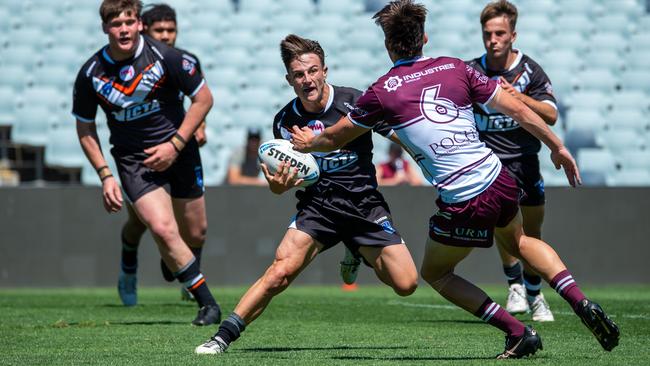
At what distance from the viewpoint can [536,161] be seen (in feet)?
27.2

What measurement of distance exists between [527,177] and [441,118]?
9.29 ft

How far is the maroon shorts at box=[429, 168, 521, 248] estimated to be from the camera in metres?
5.51

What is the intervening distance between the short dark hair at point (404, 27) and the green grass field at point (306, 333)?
1.63 metres

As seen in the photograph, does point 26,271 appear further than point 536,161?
Yes

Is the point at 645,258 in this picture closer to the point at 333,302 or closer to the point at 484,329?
the point at 333,302

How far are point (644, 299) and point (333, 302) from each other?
9.78 feet

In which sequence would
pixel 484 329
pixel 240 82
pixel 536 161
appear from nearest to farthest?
pixel 484 329
pixel 536 161
pixel 240 82

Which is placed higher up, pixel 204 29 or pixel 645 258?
pixel 204 29

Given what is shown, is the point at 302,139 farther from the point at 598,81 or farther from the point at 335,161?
the point at 598,81

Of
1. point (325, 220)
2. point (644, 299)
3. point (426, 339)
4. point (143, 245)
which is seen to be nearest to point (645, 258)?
point (644, 299)

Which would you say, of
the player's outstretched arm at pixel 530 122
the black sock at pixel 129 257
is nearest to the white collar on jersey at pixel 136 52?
the black sock at pixel 129 257

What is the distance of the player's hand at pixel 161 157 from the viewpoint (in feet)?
24.6

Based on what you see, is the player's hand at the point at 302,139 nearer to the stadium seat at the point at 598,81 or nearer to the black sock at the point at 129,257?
the black sock at the point at 129,257

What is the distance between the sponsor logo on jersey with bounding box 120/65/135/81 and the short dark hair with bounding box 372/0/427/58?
270cm
